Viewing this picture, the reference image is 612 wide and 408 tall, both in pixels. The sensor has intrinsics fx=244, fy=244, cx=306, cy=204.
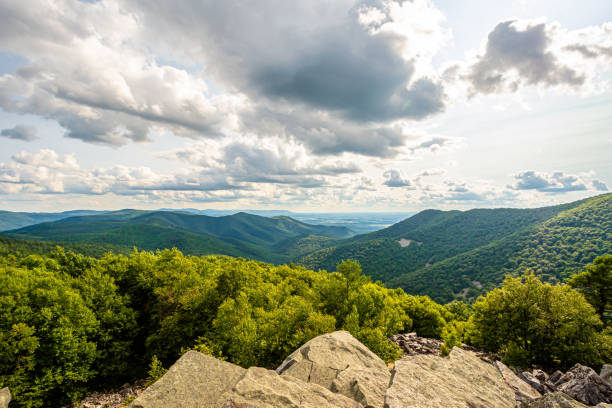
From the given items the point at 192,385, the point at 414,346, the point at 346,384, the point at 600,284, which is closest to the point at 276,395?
the point at 346,384

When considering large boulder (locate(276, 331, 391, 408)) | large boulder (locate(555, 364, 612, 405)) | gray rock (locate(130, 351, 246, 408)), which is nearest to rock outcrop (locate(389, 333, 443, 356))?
large boulder (locate(555, 364, 612, 405))

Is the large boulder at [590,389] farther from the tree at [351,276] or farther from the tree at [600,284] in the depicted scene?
the tree at [600,284]

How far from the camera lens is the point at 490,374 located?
22.2 metres

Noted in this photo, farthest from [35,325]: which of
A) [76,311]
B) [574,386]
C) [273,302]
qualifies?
[574,386]

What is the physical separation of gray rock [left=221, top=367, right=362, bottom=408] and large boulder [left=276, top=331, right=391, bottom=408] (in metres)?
1.84

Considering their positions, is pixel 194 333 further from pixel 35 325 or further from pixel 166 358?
pixel 35 325

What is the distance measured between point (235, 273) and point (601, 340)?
51.7m

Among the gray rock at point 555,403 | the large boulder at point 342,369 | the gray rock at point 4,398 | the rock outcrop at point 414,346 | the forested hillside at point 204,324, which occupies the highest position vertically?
the gray rock at point 555,403

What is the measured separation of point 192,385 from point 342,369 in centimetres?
1210

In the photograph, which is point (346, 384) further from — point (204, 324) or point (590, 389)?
point (204, 324)

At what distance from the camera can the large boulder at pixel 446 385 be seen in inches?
616

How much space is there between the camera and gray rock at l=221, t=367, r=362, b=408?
48.1 feet

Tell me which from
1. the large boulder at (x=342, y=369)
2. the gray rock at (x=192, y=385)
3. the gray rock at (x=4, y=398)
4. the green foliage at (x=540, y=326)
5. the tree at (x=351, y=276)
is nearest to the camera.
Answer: the gray rock at (x=192, y=385)

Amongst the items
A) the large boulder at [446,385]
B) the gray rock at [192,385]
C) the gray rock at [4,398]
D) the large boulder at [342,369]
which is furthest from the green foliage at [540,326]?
the gray rock at [4,398]
